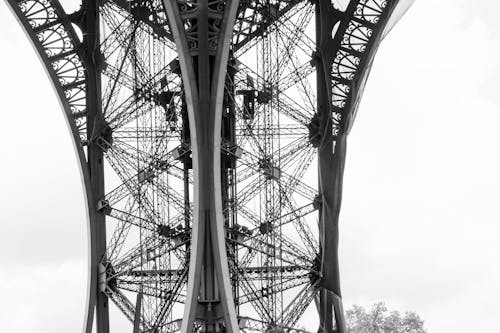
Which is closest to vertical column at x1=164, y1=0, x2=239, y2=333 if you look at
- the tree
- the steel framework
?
the steel framework

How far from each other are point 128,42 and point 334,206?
20.8ft

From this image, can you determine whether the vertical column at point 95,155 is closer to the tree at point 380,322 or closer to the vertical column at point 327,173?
the vertical column at point 327,173

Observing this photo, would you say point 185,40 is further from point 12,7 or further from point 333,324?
point 333,324

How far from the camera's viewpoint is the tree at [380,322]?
61.3m

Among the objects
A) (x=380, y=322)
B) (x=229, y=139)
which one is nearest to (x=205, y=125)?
(x=229, y=139)

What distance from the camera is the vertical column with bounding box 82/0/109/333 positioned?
41219 mm

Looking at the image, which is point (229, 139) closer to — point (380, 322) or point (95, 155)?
point (95, 155)

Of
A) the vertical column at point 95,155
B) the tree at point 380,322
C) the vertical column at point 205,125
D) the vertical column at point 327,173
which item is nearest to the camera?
the vertical column at point 205,125

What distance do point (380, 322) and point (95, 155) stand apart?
2283 cm

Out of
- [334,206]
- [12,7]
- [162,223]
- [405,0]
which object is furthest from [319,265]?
[12,7]

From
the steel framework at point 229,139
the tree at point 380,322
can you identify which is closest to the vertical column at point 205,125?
the steel framework at point 229,139

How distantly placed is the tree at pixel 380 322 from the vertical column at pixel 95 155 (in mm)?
21072

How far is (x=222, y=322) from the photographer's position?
36125 millimetres

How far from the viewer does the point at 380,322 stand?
61.8m
